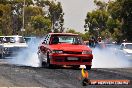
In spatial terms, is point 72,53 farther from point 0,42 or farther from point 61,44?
point 0,42

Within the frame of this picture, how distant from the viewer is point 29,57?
29.0 m

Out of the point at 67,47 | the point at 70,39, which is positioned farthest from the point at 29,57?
the point at 67,47

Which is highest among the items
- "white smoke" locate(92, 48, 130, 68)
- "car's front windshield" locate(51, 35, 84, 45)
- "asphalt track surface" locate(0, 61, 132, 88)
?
"car's front windshield" locate(51, 35, 84, 45)

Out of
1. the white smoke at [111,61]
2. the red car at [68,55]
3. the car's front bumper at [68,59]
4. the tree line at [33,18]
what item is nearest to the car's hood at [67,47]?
the red car at [68,55]

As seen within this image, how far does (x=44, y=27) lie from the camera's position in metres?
95.5

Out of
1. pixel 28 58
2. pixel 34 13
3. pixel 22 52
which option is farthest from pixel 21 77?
pixel 34 13

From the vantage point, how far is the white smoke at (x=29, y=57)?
26013 mm

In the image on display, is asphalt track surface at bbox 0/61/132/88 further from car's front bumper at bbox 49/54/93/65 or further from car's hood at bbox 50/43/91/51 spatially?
car's hood at bbox 50/43/91/51

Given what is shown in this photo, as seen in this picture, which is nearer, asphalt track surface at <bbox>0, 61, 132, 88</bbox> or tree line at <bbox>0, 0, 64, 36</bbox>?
asphalt track surface at <bbox>0, 61, 132, 88</bbox>

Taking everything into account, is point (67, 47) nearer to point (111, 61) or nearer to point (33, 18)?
point (111, 61)

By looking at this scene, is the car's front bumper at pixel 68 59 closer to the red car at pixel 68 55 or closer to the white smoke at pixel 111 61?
the red car at pixel 68 55

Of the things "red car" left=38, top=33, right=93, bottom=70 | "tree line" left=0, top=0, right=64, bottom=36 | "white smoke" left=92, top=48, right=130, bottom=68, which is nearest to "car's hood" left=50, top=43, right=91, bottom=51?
"red car" left=38, top=33, right=93, bottom=70

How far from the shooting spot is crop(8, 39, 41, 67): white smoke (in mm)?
26013

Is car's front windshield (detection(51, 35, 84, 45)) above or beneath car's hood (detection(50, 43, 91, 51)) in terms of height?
above
